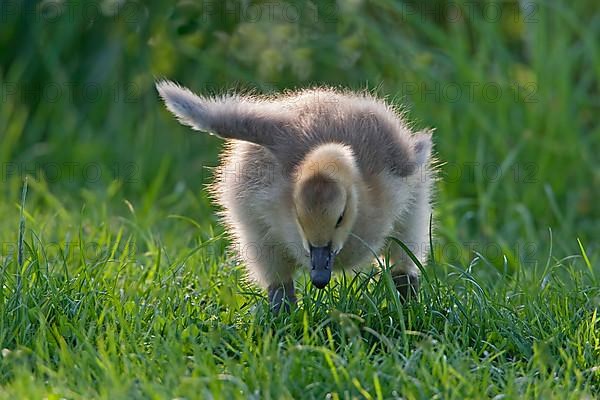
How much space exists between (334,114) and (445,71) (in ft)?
10.3

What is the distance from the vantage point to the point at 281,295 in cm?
444

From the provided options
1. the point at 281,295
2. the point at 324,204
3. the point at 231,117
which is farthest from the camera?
the point at 281,295

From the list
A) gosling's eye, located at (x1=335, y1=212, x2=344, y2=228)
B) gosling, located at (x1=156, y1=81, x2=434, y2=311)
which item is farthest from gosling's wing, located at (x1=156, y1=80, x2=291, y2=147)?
gosling's eye, located at (x1=335, y1=212, x2=344, y2=228)

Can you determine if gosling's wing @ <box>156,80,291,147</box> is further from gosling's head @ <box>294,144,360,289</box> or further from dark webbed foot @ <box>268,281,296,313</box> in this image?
dark webbed foot @ <box>268,281,296,313</box>

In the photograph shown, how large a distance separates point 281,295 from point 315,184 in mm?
650

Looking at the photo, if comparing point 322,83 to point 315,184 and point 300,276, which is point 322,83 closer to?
point 300,276

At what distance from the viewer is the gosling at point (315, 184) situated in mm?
4027

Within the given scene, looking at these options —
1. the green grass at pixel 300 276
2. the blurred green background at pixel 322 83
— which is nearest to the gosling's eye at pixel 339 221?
the green grass at pixel 300 276

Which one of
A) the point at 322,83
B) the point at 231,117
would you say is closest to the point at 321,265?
the point at 231,117

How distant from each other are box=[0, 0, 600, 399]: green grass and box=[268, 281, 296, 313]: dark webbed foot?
0.27ft

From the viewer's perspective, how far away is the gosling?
4027 millimetres

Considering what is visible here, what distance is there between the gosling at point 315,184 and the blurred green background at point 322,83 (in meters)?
1.70

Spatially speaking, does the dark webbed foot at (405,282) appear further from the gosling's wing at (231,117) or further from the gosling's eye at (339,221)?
the gosling's wing at (231,117)

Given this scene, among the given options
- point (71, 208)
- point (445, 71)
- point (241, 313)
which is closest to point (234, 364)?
point (241, 313)
